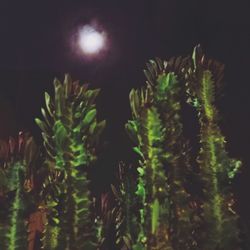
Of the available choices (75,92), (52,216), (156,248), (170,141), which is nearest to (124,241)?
(156,248)

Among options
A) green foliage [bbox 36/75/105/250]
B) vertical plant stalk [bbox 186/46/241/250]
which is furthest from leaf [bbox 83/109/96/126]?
vertical plant stalk [bbox 186/46/241/250]

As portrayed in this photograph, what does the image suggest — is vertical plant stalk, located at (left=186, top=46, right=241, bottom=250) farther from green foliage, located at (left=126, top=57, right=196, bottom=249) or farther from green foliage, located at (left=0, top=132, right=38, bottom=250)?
green foliage, located at (left=0, top=132, right=38, bottom=250)

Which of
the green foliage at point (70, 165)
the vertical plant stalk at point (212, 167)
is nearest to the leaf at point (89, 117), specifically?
the green foliage at point (70, 165)

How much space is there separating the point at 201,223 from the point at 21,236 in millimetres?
1960

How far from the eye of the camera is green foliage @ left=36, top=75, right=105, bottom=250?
18.4 feet

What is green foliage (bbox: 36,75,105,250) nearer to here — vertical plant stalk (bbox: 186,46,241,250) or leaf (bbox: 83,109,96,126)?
leaf (bbox: 83,109,96,126)

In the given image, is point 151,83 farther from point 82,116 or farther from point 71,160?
point 71,160

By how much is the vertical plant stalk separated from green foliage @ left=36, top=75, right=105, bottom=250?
1254 mm

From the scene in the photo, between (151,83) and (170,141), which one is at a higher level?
(151,83)

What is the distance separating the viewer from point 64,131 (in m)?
5.70

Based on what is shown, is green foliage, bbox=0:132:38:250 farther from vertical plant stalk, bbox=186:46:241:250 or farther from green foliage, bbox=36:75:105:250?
vertical plant stalk, bbox=186:46:241:250

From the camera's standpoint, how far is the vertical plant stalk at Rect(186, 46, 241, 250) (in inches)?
225

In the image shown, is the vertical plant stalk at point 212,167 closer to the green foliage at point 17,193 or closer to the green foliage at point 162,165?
the green foliage at point 162,165

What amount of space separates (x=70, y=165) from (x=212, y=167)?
158 cm
